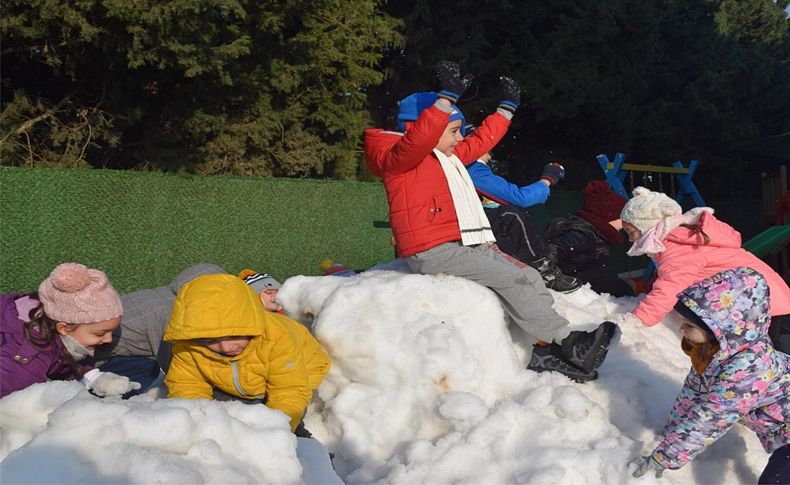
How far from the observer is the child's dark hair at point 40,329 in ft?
10.7

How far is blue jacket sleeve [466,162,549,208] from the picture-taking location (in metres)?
4.78

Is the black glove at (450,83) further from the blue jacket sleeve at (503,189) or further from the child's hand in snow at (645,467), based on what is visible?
the child's hand in snow at (645,467)

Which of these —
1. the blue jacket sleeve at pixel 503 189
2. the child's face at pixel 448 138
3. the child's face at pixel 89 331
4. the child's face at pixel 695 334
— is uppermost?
the child's face at pixel 448 138

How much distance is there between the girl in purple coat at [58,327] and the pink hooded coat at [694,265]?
2873mm

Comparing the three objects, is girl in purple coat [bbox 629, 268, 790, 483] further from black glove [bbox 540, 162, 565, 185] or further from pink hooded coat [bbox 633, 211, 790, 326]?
black glove [bbox 540, 162, 565, 185]

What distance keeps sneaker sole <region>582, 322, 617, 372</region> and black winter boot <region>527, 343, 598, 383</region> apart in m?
0.05

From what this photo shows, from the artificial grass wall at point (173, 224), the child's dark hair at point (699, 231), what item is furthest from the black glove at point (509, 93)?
the artificial grass wall at point (173, 224)

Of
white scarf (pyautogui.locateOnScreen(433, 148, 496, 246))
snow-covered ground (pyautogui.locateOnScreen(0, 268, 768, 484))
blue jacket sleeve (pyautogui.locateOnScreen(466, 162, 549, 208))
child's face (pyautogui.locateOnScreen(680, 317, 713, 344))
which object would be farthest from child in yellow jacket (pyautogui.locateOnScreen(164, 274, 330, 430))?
blue jacket sleeve (pyautogui.locateOnScreen(466, 162, 549, 208))

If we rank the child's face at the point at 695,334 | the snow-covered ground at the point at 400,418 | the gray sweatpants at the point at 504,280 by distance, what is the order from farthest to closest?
the gray sweatpants at the point at 504,280
the child's face at the point at 695,334
the snow-covered ground at the point at 400,418

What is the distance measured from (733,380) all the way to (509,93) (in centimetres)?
237

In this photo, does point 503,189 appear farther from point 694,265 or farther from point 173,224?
point 173,224

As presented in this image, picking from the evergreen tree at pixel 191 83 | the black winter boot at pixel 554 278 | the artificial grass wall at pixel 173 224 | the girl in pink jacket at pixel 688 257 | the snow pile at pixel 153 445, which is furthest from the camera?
the evergreen tree at pixel 191 83

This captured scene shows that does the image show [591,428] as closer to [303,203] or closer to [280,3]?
[303,203]

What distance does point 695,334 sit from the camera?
297 centimetres
